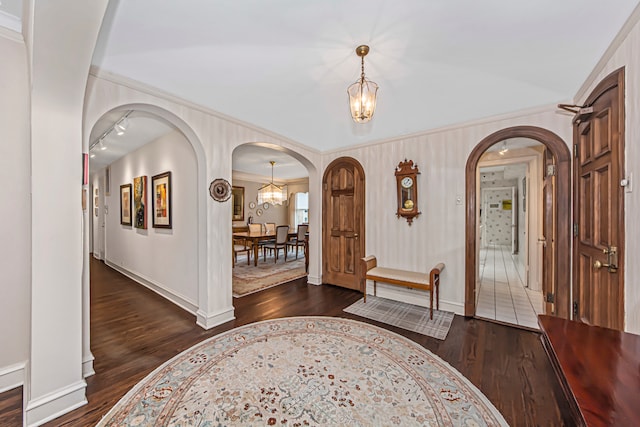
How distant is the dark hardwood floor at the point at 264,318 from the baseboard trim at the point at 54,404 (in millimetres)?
65

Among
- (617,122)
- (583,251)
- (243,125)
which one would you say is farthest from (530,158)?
(243,125)

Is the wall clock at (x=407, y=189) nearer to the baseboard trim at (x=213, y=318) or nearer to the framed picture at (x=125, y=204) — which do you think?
the baseboard trim at (x=213, y=318)

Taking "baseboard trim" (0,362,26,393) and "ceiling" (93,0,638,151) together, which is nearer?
"ceiling" (93,0,638,151)

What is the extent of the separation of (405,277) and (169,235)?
3387mm

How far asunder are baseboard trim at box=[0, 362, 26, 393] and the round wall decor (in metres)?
1.91

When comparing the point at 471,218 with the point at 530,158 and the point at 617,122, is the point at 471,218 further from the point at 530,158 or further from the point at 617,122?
the point at 530,158

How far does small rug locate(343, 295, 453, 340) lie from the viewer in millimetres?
2690

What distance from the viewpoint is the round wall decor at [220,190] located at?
9.07 feet

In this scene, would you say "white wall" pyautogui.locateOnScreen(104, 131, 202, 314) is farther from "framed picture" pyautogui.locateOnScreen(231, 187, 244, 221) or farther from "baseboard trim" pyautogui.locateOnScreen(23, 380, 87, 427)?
"framed picture" pyautogui.locateOnScreen(231, 187, 244, 221)

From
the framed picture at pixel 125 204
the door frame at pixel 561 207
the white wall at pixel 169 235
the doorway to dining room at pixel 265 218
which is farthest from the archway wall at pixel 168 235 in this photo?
the door frame at pixel 561 207

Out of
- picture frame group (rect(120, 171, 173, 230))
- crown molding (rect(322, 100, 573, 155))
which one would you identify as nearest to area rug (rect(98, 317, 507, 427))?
picture frame group (rect(120, 171, 173, 230))

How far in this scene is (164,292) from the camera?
3.71 metres

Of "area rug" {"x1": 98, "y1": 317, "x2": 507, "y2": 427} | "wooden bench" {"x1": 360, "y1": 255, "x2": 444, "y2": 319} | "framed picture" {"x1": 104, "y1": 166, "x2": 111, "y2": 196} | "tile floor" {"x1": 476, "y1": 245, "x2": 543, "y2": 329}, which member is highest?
"framed picture" {"x1": 104, "y1": 166, "x2": 111, "y2": 196}

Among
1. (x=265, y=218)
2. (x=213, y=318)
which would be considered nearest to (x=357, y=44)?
(x=213, y=318)
